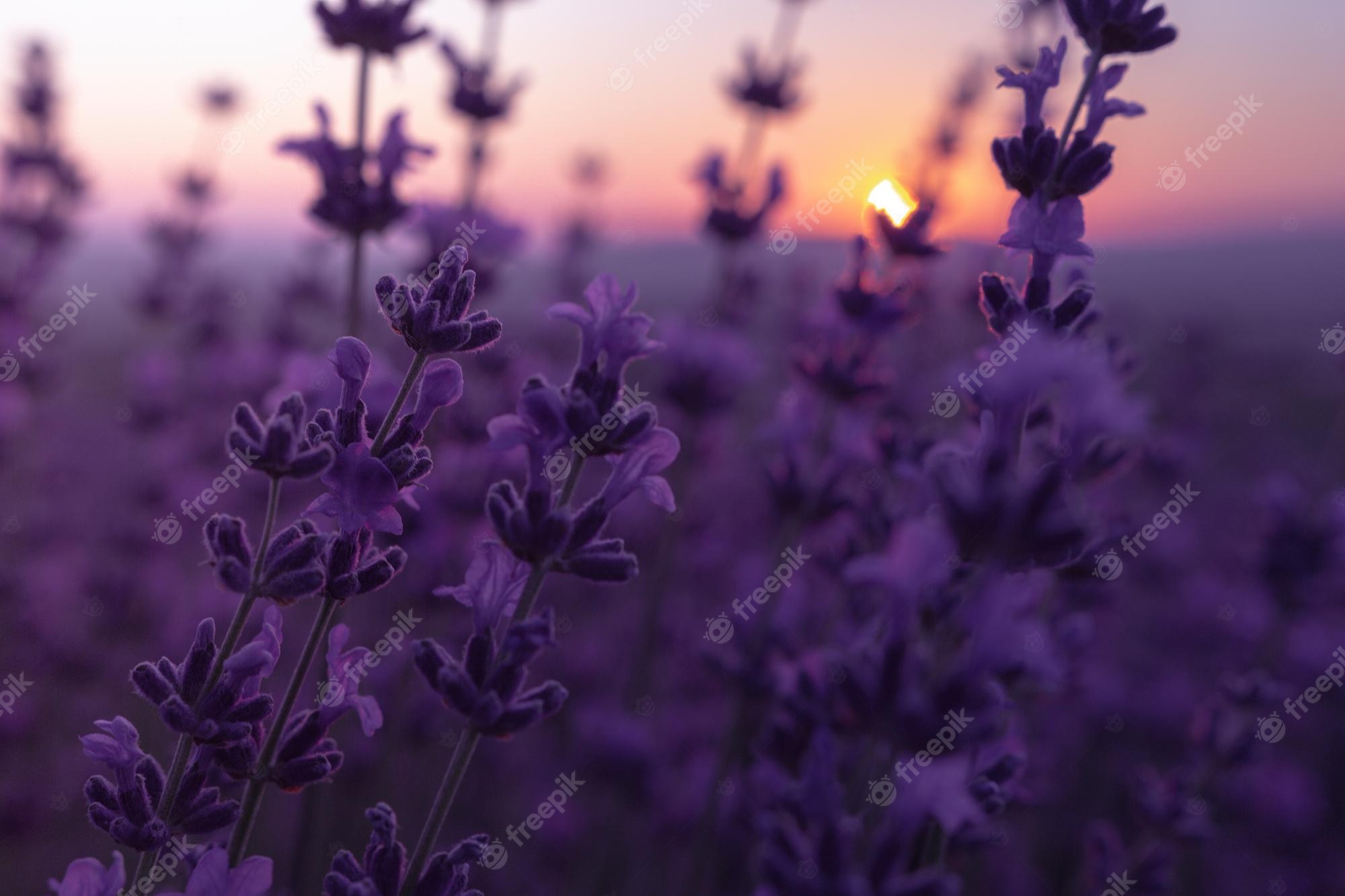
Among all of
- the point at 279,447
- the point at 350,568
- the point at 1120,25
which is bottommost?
the point at 350,568

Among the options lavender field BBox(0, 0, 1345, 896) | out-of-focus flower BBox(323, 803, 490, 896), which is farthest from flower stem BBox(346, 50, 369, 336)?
out-of-focus flower BBox(323, 803, 490, 896)

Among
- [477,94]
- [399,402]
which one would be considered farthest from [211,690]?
[477,94]

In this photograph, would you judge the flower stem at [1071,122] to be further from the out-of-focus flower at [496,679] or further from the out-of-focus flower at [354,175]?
the out-of-focus flower at [354,175]

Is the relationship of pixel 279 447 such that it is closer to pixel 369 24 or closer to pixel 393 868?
pixel 393 868

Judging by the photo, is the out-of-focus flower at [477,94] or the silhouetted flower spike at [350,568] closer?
the silhouetted flower spike at [350,568]

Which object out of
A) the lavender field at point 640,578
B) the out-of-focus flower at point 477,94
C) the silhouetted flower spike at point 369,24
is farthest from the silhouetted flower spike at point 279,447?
the out-of-focus flower at point 477,94

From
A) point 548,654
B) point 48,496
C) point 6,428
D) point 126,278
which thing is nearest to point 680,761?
point 548,654
